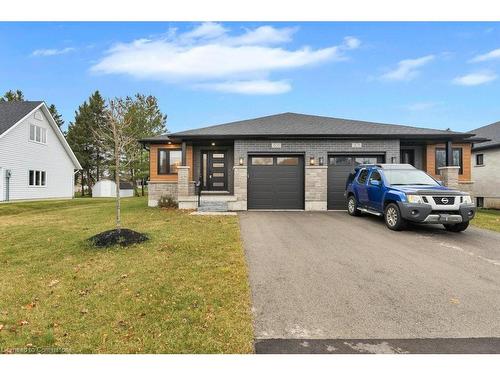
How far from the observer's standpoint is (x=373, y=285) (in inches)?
168

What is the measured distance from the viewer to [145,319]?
3.18 meters

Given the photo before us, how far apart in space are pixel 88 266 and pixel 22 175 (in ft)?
67.9

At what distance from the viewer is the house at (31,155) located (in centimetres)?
1923

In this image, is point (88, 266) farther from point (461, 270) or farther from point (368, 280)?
point (461, 270)

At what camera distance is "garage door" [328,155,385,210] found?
1318cm

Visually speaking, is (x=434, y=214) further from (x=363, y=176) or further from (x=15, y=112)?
(x=15, y=112)

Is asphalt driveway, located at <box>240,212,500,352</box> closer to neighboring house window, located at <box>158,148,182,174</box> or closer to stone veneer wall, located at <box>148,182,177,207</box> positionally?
stone veneer wall, located at <box>148,182,177,207</box>

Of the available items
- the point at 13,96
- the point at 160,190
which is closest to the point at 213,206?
the point at 160,190

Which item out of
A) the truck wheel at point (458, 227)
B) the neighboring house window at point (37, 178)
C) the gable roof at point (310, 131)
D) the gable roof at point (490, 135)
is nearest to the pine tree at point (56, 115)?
the neighboring house window at point (37, 178)

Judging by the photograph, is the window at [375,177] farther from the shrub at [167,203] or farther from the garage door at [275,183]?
the shrub at [167,203]

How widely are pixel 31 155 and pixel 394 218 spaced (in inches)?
978

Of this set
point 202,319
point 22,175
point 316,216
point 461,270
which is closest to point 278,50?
point 316,216

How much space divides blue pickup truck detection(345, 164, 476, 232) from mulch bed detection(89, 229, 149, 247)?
694 centimetres

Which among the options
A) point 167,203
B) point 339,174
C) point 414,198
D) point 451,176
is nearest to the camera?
point 414,198
